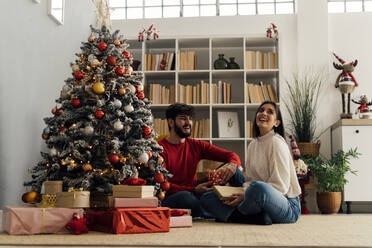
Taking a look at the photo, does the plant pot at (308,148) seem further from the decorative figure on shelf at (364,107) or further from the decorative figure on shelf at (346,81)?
the decorative figure on shelf at (364,107)

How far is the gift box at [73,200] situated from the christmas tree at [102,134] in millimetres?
427

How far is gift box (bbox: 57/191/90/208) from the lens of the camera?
7.72 feet

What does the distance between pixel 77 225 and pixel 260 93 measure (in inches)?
129

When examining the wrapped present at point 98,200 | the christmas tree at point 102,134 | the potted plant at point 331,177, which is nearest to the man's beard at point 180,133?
the christmas tree at point 102,134

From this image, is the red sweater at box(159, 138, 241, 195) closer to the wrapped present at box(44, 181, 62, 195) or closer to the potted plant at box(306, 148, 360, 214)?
the wrapped present at box(44, 181, 62, 195)

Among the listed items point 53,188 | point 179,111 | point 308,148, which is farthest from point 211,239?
point 308,148

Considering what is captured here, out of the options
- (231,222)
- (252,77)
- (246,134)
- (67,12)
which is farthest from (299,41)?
(231,222)

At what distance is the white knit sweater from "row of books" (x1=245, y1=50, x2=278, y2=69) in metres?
2.23

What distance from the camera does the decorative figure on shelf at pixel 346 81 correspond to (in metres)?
4.90

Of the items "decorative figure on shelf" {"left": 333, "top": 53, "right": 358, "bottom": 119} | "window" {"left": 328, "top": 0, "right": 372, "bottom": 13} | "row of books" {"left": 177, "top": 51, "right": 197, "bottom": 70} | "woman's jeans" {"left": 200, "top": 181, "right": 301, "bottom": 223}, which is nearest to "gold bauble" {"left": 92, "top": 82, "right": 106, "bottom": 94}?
"woman's jeans" {"left": 200, "top": 181, "right": 301, "bottom": 223}

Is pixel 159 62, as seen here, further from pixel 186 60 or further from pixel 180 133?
pixel 180 133

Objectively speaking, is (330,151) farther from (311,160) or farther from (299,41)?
(299,41)

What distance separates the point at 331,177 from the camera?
4.47m

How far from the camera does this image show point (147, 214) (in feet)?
7.23
